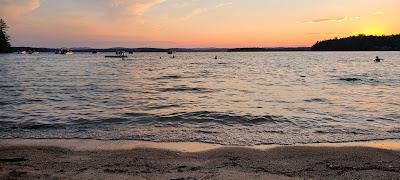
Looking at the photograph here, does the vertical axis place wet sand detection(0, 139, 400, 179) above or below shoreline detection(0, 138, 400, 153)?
above

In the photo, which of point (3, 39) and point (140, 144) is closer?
point (140, 144)

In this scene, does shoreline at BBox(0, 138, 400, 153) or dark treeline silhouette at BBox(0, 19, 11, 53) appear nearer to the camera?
shoreline at BBox(0, 138, 400, 153)

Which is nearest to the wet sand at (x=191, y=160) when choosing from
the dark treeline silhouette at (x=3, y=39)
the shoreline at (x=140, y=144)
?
the shoreline at (x=140, y=144)

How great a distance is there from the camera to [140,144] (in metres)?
11.5

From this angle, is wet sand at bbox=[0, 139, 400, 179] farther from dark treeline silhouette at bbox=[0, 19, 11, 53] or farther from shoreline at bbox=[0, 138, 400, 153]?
dark treeline silhouette at bbox=[0, 19, 11, 53]

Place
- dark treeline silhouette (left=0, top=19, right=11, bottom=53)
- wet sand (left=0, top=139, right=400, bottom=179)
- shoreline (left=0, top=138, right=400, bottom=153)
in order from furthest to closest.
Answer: dark treeline silhouette (left=0, top=19, right=11, bottom=53)
shoreline (left=0, top=138, right=400, bottom=153)
wet sand (left=0, top=139, right=400, bottom=179)

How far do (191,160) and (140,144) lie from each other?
2675 mm

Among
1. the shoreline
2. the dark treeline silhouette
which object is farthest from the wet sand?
→ the dark treeline silhouette

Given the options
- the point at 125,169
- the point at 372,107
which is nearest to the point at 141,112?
the point at 125,169

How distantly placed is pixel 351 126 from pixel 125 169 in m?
9.53

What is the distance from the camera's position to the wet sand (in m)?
8.09

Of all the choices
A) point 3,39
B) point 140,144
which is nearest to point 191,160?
point 140,144

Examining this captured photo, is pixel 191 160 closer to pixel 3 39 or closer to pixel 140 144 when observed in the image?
pixel 140 144

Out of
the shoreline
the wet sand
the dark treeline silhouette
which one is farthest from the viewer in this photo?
the dark treeline silhouette
